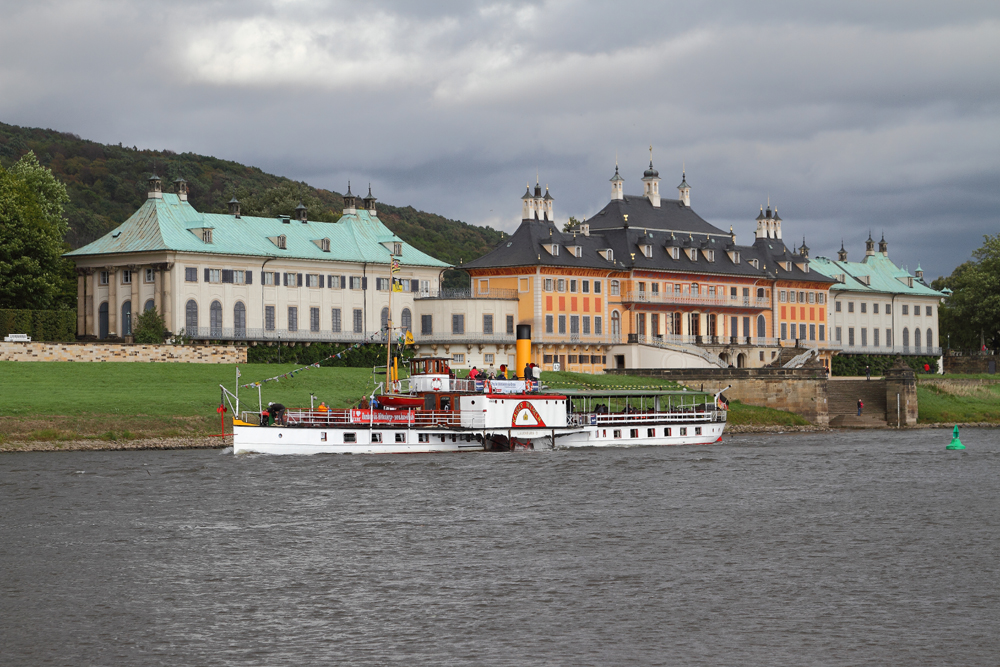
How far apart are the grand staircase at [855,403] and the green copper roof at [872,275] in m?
36.1

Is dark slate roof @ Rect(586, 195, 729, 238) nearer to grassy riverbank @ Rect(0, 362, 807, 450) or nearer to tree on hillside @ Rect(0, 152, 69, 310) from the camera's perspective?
grassy riverbank @ Rect(0, 362, 807, 450)

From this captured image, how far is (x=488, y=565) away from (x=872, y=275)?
408 feet

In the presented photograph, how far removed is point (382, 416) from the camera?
221ft

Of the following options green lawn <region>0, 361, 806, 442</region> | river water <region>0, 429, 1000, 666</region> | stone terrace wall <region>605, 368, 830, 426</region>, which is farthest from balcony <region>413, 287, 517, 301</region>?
river water <region>0, 429, 1000, 666</region>

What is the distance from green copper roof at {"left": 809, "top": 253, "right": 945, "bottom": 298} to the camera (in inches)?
5802

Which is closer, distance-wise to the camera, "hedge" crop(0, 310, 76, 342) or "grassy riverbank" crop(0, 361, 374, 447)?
"grassy riverbank" crop(0, 361, 374, 447)

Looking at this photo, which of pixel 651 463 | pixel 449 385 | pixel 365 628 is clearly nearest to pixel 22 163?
pixel 449 385

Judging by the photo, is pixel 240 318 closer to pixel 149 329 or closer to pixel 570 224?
pixel 149 329

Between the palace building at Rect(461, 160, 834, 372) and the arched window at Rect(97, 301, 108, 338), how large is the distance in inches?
1176

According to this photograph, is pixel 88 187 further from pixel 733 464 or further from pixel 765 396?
pixel 733 464

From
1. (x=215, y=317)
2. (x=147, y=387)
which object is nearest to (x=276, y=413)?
(x=147, y=387)

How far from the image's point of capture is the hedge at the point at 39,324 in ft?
300

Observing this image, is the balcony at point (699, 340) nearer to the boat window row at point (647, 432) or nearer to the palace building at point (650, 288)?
the palace building at point (650, 288)

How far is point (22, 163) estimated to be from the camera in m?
109
